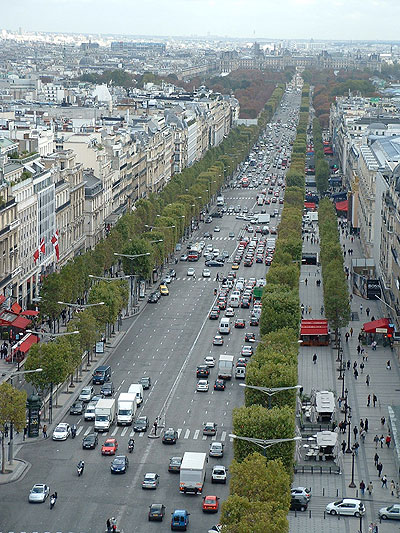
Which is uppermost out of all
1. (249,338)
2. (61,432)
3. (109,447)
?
(109,447)

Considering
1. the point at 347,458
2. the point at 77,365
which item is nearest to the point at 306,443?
the point at 347,458

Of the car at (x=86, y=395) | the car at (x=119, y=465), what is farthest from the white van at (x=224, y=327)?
the car at (x=119, y=465)

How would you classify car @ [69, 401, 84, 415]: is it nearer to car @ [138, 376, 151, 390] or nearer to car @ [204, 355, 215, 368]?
car @ [138, 376, 151, 390]

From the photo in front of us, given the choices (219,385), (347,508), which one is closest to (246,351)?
(219,385)

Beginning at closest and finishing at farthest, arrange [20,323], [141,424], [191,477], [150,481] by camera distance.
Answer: [191,477] < [150,481] < [141,424] < [20,323]

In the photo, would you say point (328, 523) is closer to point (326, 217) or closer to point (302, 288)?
point (302, 288)

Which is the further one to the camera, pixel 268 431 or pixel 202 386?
A: pixel 202 386

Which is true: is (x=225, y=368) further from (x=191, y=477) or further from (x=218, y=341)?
(x=191, y=477)
